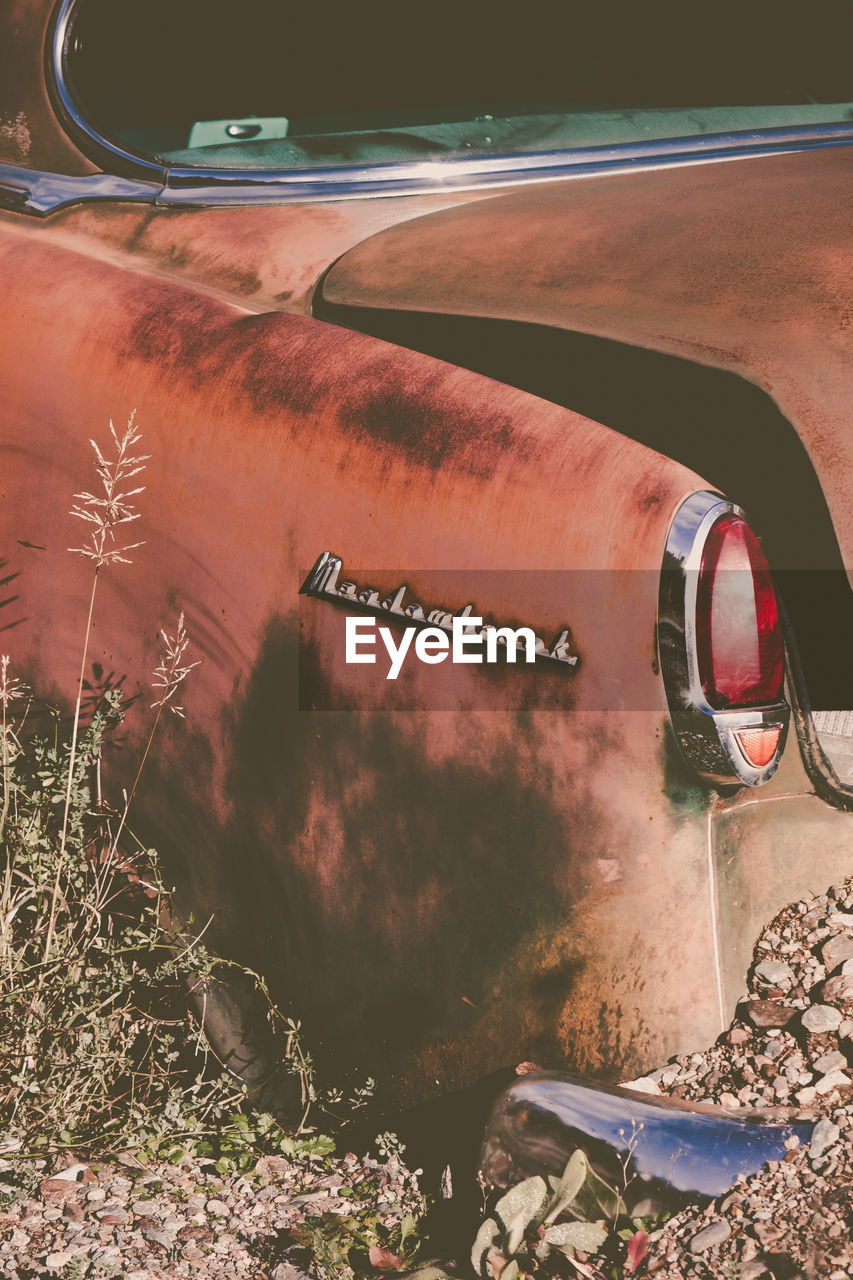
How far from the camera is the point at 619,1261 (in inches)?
61.6

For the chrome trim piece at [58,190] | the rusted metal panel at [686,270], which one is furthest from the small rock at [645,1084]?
the chrome trim piece at [58,190]

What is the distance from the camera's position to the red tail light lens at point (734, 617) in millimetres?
1526

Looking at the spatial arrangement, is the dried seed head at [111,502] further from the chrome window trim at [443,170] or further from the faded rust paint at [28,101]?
the faded rust paint at [28,101]

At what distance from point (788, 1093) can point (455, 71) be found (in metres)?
2.28

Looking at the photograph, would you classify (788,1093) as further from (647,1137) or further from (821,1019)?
(647,1137)

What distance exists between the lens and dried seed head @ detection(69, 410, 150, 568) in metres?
2.03

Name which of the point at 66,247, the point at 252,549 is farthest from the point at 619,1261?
the point at 66,247

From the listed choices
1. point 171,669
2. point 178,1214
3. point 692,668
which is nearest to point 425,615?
point 692,668

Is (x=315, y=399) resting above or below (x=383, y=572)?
above

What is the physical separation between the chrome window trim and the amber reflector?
54.1 inches

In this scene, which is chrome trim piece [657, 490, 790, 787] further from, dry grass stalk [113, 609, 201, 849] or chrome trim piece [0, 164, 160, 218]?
chrome trim piece [0, 164, 160, 218]

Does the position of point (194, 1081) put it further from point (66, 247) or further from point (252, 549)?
point (66, 247)

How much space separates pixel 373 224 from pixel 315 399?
0.66 m

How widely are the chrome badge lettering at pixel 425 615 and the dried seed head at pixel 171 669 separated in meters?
0.29
